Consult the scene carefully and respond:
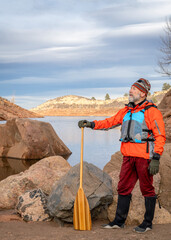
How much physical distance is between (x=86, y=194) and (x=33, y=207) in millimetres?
1130

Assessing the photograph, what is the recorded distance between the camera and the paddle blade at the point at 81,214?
4.86 meters

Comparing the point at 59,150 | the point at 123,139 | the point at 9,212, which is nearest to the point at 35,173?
the point at 9,212

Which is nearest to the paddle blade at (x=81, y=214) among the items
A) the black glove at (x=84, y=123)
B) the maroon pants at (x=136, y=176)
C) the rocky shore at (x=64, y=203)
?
the rocky shore at (x=64, y=203)

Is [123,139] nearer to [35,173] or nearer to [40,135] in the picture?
[35,173]

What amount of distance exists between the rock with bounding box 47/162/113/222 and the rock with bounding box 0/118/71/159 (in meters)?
7.26

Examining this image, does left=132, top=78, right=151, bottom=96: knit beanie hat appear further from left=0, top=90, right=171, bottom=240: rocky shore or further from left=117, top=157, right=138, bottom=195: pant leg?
left=0, top=90, right=171, bottom=240: rocky shore

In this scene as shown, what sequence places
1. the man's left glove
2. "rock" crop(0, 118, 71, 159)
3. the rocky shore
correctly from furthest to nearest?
"rock" crop(0, 118, 71, 159)
the rocky shore
the man's left glove

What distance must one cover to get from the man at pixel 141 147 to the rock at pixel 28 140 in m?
7.89

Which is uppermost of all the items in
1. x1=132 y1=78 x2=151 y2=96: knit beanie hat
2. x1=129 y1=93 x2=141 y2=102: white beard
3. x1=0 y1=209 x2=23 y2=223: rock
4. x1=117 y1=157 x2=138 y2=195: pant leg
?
x1=132 y1=78 x2=151 y2=96: knit beanie hat

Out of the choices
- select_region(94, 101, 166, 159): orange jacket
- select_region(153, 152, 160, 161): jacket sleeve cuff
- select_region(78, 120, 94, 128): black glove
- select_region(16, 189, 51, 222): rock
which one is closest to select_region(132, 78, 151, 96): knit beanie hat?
select_region(94, 101, 166, 159): orange jacket

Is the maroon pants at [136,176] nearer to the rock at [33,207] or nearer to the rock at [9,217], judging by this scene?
the rock at [33,207]

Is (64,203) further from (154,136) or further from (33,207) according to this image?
(154,136)

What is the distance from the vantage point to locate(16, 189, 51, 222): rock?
5.58 metres

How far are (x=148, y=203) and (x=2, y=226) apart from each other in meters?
2.25
